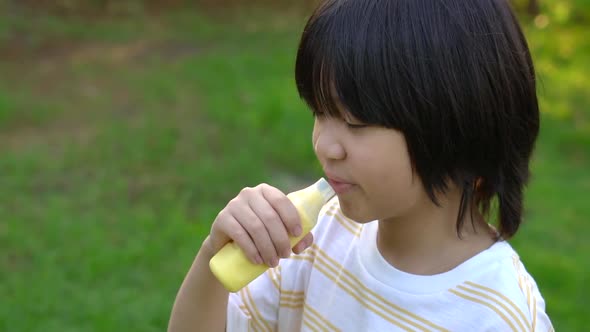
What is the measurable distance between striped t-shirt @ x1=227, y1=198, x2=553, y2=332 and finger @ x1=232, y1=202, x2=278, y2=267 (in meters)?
0.24

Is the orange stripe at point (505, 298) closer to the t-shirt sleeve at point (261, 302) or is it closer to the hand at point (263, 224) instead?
the hand at point (263, 224)

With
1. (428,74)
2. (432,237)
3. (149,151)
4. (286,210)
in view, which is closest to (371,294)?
(432,237)

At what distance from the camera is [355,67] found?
4.44 ft

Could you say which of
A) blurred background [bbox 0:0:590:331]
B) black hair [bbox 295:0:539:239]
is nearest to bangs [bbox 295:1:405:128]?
black hair [bbox 295:0:539:239]

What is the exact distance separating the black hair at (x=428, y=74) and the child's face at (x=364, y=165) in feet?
0.07

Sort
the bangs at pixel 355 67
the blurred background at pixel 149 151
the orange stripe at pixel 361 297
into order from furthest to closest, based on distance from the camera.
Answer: the blurred background at pixel 149 151 < the orange stripe at pixel 361 297 < the bangs at pixel 355 67

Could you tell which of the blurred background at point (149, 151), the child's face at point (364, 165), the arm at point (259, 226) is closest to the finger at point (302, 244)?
the arm at point (259, 226)

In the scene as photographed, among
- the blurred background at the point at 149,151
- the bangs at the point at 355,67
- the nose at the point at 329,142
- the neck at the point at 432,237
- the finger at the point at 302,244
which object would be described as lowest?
the blurred background at the point at 149,151

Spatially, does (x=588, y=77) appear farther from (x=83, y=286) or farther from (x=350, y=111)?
(x=350, y=111)

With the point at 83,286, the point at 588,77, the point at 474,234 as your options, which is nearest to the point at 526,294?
the point at 474,234

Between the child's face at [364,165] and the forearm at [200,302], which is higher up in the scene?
the child's face at [364,165]

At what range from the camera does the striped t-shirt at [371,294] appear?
1.40 m

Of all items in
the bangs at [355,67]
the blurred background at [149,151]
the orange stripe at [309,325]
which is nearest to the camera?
the bangs at [355,67]

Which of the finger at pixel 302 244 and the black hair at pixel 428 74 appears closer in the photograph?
the black hair at pixel 428 74
